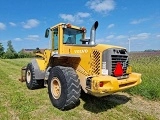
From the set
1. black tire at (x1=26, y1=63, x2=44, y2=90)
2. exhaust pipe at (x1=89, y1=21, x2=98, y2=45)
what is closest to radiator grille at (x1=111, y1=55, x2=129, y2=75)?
exhaust pipe at (x1=89, y1=21, x2=98, y2=45)

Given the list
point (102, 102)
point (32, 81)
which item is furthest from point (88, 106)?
point (32, 81)

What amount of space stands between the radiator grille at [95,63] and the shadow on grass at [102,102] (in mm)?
1093

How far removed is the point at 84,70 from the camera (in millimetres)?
5949

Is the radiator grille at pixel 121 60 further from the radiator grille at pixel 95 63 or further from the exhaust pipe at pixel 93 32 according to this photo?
the exhaust pipe at pixel 93 32

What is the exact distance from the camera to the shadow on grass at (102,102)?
19.8ft

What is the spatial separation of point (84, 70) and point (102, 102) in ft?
4.43

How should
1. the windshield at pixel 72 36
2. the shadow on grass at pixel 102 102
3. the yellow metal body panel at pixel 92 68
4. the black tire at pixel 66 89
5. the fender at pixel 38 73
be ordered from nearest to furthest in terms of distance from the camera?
1. the yellow metal body panel at pixel 92 68
2. the black tire at pixel 66 89
3. the shadow on grass at pixel 102 102
4. the windshield at pixel 72 36
5. the fender at pixel 38 73

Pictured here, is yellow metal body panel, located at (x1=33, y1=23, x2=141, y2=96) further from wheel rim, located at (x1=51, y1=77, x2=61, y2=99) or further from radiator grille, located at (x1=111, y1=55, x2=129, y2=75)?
wheel rim, located at (x1=51, y1=77, x2=61, y2=99)

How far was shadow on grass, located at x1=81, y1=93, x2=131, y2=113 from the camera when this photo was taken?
Answer: 19.8 ft

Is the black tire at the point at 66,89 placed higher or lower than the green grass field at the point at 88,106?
higher

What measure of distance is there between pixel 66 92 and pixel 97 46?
4.85 ft

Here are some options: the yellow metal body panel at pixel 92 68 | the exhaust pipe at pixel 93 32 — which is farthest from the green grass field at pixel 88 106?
the exhaust pipe at pixel 93 32

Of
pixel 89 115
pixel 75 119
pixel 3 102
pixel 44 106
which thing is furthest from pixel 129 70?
pixel 3 102

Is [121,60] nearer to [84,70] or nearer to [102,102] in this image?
[84,70]
